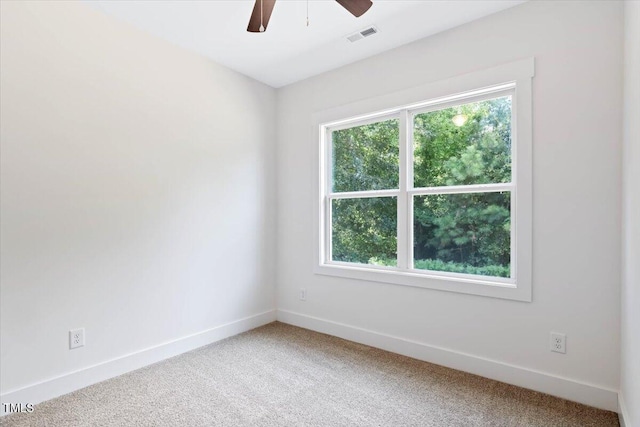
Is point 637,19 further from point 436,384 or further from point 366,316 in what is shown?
point 366,316

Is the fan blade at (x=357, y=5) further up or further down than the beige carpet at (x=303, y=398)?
further up

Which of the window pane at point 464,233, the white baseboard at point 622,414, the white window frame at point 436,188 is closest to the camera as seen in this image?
the white baseboard at point 622,414

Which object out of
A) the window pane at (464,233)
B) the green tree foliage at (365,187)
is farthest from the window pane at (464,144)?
the green tree foliage at (365,187)

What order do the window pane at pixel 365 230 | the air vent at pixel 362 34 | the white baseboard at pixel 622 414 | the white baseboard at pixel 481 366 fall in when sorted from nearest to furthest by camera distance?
1. the white baseboard at pixel 622 414
2. the white baseboard at pixel 481 366
3. the air vent at pixel 362 34
4. the window pane at pixel 365 230

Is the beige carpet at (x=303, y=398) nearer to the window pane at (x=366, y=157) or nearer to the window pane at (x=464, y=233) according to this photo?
the window pane at (x=464, y=233)

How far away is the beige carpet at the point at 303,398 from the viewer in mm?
1938

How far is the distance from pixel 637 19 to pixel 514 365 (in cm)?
212

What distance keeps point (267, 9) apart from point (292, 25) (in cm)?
76

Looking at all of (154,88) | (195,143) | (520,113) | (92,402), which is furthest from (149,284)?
(520,113)

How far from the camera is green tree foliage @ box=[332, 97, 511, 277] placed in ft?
8.20

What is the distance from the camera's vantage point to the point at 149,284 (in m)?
2.70

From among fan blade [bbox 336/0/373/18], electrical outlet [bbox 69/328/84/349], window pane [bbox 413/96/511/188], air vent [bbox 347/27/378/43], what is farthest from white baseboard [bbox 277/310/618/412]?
air vent [bbox 347/27/378/43]

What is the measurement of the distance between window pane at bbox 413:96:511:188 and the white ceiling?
67 centimetres

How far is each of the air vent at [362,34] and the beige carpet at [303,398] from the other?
8.73ft
